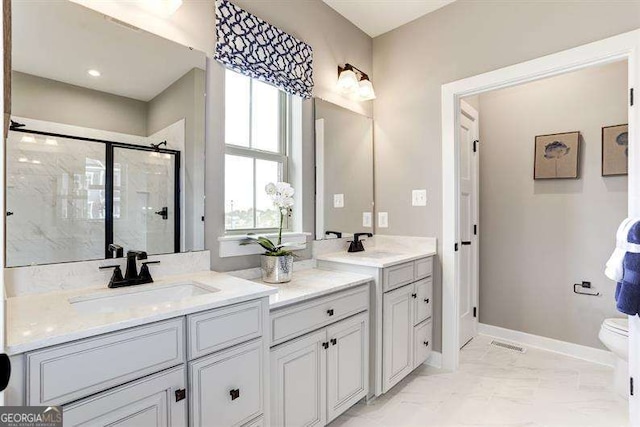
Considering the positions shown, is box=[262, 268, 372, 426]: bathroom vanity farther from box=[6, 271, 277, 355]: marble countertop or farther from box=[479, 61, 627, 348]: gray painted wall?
box=[479, 61, 627, 348]: gray painted wall

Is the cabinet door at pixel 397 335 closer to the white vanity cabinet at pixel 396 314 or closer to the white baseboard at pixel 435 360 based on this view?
the white vanity cabinet at pixel 396 314

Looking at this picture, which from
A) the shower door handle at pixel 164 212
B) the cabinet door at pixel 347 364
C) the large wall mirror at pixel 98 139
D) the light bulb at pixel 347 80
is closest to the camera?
the large wall mirror at pixel 98 139

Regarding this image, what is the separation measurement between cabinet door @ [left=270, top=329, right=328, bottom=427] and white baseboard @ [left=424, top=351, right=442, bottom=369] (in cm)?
125

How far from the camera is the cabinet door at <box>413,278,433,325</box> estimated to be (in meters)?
2.39

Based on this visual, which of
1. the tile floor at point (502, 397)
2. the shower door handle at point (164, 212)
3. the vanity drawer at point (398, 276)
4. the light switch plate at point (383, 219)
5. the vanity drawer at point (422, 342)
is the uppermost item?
the shower door handle at point (164, 212)

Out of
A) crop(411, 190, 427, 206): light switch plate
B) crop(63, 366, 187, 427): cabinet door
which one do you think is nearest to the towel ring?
crop(411, 190, 427, 206): light switch plate

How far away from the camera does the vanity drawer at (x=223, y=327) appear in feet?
3.82

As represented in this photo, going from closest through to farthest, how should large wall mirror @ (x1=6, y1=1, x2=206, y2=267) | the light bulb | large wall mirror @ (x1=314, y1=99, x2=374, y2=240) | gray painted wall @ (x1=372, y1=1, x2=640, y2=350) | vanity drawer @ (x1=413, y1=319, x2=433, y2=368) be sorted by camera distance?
large wall mirror @ (x1=6, y1=1, x2=206, y2=267) → gray painted wall @ (x1=372, y1=1, x2=640, y2=350) → vanity drawer @ (x1=413, y1=319, x2=433, y2=368) → large wall mirror @ (x1=314, y1=99, x2=374, y2=240) → the light bulb

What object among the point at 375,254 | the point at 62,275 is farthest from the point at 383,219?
the point at 62,275

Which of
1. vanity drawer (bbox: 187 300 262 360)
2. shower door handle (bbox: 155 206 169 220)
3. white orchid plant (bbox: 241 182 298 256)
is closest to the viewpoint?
vanity drawer (bbox: 187 300 262 360)

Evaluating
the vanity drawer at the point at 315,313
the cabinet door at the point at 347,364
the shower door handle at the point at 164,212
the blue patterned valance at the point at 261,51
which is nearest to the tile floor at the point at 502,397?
the cabinet door at the point at 347,364

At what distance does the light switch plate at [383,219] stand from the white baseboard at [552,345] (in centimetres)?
146

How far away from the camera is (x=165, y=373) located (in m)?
1.09

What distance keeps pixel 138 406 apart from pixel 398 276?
1.58m
